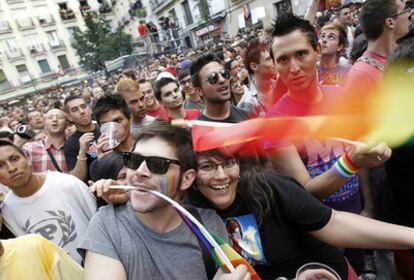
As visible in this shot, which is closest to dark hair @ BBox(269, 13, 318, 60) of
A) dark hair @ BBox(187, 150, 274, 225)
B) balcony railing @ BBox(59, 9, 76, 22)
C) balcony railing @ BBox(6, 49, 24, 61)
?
dark hair @ BBox(187, 150, 274, 225)

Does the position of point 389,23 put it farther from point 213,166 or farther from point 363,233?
point 213,166

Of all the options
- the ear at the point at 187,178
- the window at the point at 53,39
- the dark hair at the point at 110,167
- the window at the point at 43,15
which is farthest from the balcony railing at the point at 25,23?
the ear at the point at 187,178

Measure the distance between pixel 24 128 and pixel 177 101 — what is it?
2.45m

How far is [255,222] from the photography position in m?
1.79

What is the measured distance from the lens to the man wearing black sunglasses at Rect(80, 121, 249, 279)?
1.61 meters

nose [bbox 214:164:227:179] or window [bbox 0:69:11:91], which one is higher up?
window [bbox 0:69:11:91]

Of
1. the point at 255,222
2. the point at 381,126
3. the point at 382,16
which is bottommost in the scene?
the point at 255,222

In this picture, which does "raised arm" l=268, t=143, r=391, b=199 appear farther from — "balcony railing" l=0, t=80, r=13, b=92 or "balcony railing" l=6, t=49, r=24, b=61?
"balcony railing" l=6, t=49, r=24, b=61

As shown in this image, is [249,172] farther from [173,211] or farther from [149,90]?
[149,90]

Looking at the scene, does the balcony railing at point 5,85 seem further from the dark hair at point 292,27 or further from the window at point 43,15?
the dark hair at point 292,27

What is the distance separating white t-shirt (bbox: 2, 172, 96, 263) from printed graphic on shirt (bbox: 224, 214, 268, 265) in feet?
4.97

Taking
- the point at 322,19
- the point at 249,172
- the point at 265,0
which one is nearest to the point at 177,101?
the point at 249,172

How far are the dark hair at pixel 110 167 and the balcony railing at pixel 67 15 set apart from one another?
61.0m

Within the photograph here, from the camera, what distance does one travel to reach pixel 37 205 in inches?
101
